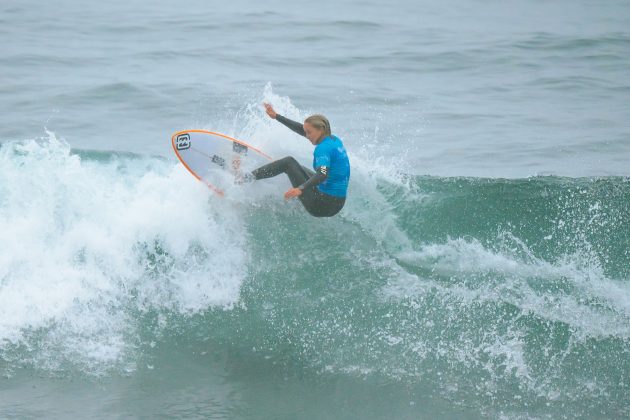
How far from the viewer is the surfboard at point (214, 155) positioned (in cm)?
928

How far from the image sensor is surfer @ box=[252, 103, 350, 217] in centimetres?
822

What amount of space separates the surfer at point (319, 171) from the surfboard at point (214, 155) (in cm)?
48

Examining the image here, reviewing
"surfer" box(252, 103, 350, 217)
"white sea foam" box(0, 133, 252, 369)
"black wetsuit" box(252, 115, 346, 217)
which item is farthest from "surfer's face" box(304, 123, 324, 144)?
"white sea foam" box(0, 133, 252, 369)

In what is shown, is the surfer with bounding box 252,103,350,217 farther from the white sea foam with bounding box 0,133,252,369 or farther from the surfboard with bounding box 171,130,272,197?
the white sea foam with bounding box 0,133,252,369

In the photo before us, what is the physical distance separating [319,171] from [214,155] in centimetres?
169

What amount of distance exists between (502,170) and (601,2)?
744 inches

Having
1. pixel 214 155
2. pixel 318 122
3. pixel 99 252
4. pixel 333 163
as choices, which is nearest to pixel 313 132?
pixel 318 122

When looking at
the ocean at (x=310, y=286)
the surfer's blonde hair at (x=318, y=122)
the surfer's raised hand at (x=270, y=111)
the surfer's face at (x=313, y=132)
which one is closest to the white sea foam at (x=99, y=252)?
the ocean at (x=310, y=286)

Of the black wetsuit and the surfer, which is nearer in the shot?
the surfer

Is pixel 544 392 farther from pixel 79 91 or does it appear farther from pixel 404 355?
pixel 79 91

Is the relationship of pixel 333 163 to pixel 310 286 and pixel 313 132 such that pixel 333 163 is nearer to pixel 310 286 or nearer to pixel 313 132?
pixel 313 132

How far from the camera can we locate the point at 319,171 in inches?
321

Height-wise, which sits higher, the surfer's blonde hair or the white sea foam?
the surfer's blonde hair

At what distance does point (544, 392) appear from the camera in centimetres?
791
